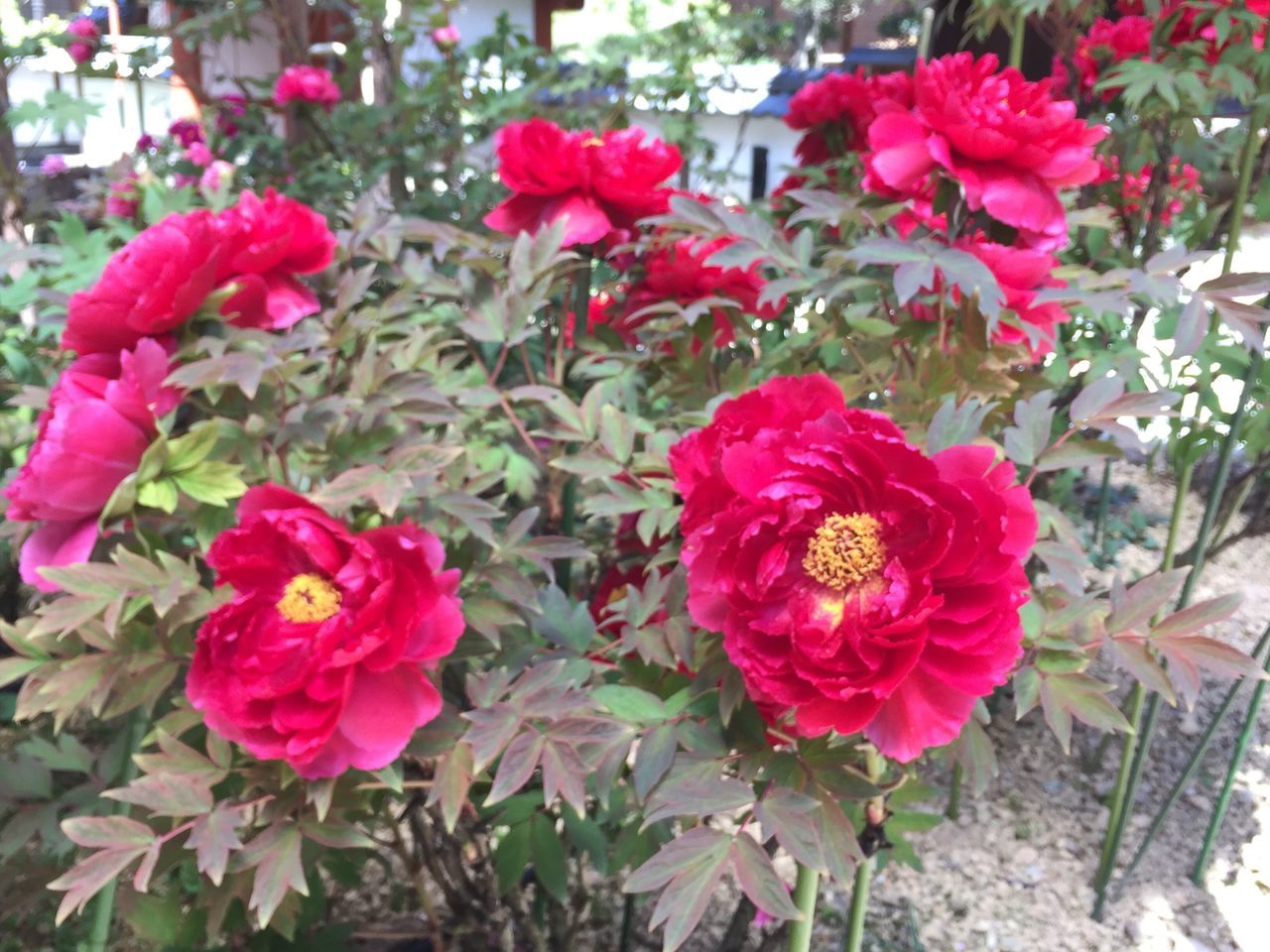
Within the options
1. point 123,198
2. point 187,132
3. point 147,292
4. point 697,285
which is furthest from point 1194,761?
point 187,132

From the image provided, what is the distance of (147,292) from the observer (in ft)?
2.12

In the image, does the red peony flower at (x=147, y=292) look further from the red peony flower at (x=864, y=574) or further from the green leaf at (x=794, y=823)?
the green leaf at (x=794, y=823)

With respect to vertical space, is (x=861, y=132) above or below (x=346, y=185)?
above

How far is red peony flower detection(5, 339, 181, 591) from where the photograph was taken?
0.59 m

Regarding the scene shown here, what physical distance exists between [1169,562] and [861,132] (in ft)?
2.12

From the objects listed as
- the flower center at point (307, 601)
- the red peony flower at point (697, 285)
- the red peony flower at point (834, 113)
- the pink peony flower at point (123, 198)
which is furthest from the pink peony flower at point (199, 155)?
the flower center at point (307, 601)

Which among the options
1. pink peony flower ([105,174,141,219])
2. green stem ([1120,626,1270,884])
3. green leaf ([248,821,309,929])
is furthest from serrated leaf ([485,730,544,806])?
pink peony flower ([105,174,141,219])

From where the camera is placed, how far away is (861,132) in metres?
1.36

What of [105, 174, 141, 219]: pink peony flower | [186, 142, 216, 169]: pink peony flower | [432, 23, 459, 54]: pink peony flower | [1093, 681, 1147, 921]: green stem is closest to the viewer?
[1093, 681, 1147, 921]: green stem

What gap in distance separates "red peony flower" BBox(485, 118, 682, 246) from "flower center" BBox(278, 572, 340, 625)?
1.36 feet

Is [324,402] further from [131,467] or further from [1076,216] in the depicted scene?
[1076,216]

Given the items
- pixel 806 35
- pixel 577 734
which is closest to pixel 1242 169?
pixel 577 734

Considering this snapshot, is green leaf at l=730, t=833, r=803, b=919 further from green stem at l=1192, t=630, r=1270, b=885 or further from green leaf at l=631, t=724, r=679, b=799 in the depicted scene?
green stem at l=1192, t=630, r=1270, b=885

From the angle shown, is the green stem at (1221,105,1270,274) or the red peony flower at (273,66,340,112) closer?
the green stem at (1221,105,1270,274)
